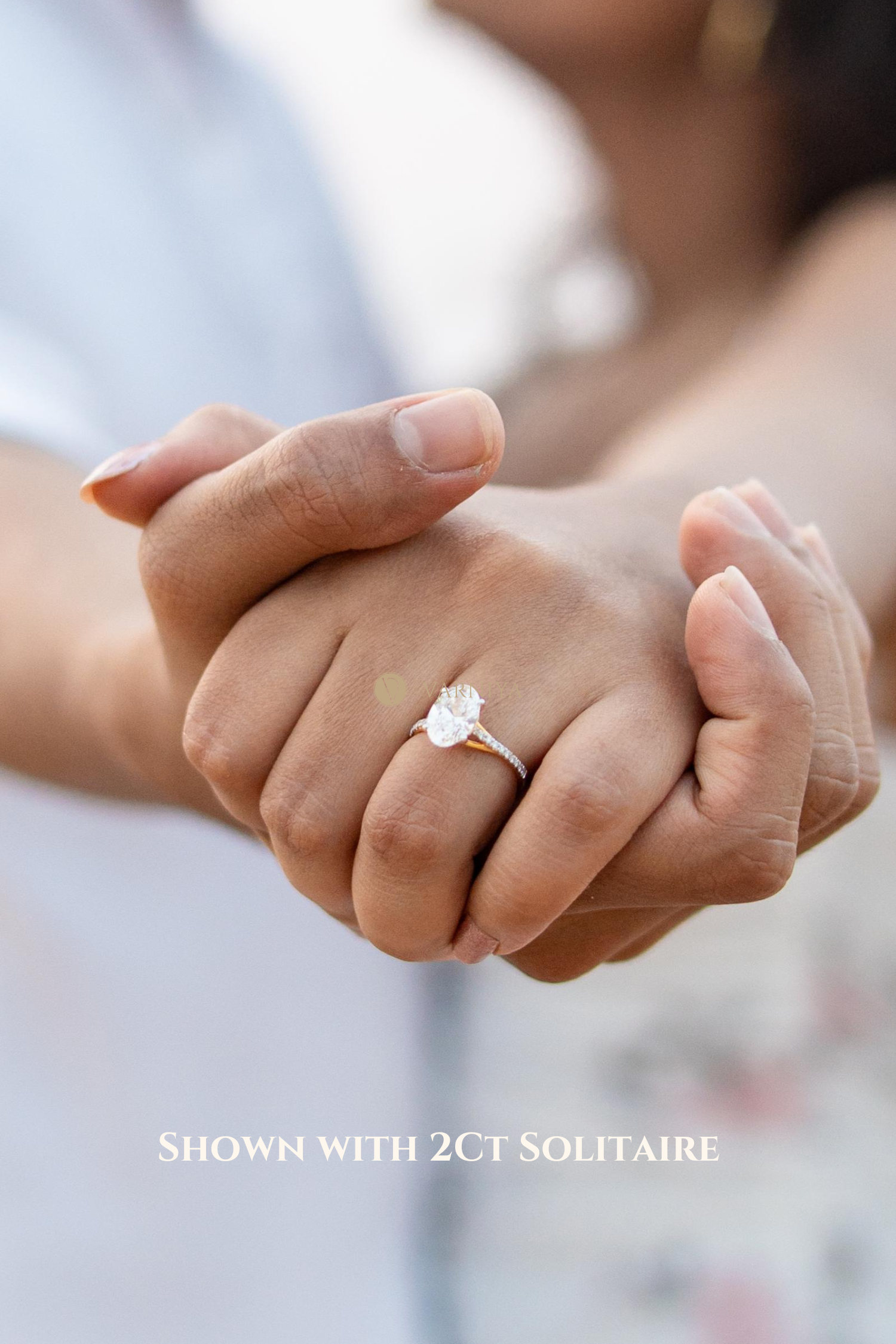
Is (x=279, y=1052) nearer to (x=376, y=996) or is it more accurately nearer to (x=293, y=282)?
(x=376, y=996)

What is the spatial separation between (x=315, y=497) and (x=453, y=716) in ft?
0.42

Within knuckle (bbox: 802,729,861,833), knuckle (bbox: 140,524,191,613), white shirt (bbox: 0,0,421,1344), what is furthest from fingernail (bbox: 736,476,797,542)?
white shirt (bbox: 0,0,421,1344)

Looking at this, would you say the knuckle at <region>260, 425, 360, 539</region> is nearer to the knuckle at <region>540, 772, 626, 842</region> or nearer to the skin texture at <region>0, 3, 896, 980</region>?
the skin texture at <region>0, 3, 896, 980</region>

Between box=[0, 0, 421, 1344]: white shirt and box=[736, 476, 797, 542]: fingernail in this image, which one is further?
box=[0, 0, 421, 1344]: white shirt

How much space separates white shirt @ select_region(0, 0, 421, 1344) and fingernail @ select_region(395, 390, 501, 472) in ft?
1.52

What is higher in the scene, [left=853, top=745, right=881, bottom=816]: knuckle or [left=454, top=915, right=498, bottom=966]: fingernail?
[left=454, top=915, right=498, bottom=966]: fingernail

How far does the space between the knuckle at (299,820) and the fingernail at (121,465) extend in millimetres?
191

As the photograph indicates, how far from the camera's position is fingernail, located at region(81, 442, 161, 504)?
1.80ft

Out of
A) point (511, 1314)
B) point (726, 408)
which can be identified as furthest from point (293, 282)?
point (511, 1314)

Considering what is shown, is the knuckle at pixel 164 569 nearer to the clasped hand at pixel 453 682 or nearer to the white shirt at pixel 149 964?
the clasped hand at pixel 453 682

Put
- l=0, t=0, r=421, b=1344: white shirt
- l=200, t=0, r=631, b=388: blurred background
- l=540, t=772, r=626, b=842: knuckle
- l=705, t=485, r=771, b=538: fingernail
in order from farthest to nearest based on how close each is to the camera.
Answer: l=200, t=0, r=631, b=388: blurred background < l=0, t=0, r=421, b=1344: white shirt < l=705, t=485, r=771, b=538: fingernail < l=540, t=772, r=626, b=842: knuckle

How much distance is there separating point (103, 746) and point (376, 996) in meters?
0.54

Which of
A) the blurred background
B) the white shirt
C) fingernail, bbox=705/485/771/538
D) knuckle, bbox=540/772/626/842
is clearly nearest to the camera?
knuckle, bbox=540/772/626/842

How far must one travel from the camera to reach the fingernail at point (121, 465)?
55 cm
